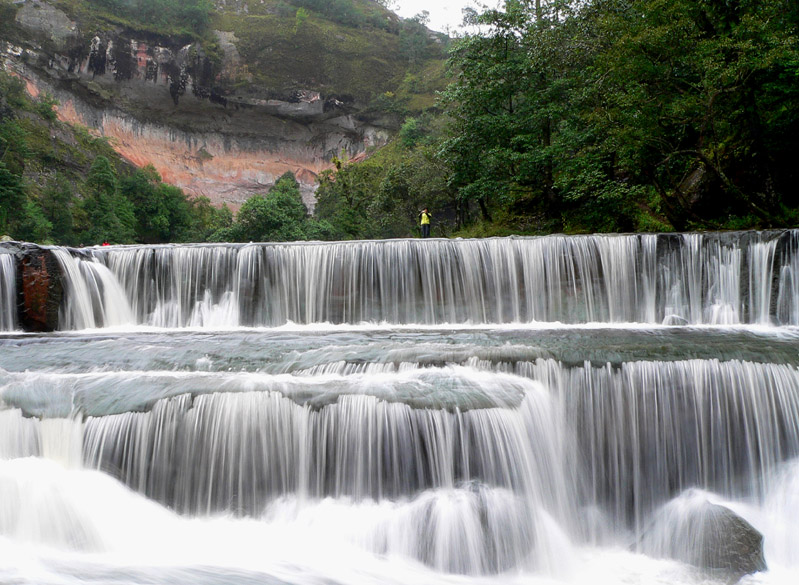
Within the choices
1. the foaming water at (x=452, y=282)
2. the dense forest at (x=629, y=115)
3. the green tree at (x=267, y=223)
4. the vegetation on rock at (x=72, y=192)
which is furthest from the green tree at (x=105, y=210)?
the foaming water at (x=452, y=282)

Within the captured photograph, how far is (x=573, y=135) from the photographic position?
16906 mm

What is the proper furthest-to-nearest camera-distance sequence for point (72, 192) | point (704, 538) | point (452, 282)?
point (72, 192)
point (452, 282)
point (704, 538)

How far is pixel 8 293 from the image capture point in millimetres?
12039

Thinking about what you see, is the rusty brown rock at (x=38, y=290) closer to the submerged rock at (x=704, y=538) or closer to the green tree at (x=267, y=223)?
the submerged rock at (x=704, y=538)

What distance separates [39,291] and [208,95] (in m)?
56.8

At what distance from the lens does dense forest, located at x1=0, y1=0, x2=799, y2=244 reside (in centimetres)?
1239

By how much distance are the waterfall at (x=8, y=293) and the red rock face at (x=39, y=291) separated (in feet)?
0.54

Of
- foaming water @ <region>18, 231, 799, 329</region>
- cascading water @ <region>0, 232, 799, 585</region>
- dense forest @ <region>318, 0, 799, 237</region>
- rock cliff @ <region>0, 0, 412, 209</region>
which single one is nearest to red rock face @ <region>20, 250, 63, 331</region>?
foaming water @ <region>18, 231, 799, 329</region>

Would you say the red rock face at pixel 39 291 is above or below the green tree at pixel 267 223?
below

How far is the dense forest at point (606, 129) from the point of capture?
40.7 ft

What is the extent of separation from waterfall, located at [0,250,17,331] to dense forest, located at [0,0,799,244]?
12903 millimetres

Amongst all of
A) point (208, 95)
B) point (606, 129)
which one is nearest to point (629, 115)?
point (606, 129)

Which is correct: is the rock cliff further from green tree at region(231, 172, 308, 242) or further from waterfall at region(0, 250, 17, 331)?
waterfall at region(0, 250, 17, 331)

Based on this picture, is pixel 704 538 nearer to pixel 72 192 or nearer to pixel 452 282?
pixel 452 282
